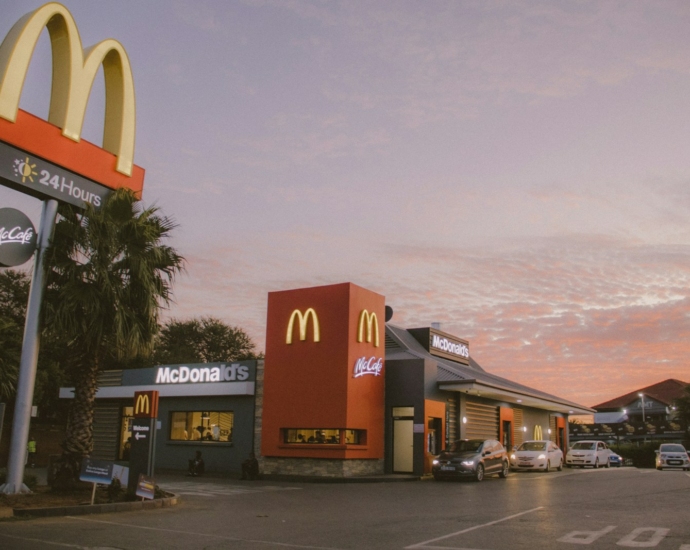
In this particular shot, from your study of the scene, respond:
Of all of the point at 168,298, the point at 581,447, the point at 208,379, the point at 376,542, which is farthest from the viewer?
the point at 581,447

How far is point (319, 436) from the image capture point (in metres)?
25.3

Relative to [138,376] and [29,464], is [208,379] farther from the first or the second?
[29,464]

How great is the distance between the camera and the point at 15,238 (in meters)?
15.0

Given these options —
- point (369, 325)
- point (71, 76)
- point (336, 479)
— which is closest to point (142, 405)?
point (71, 76)

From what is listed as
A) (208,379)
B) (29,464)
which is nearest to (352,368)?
(208,379)

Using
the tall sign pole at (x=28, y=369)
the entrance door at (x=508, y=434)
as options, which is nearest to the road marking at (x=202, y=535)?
the tall sign pole at (x=28, y=369)

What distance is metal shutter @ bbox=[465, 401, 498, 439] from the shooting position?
103ft

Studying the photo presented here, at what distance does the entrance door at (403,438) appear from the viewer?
27.0m

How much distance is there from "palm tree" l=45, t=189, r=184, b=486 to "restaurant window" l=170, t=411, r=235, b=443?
39.3 ft

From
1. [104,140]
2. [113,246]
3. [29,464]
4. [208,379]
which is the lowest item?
[29,464]

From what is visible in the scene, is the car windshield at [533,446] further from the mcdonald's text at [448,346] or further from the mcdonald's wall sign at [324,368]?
the mcdonald's wall sign at [324,368]

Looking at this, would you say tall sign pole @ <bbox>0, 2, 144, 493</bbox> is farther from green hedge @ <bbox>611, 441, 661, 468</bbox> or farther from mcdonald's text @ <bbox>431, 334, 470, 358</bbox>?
green hedge @ <bbox>611, 441, 661, 468</bbox>

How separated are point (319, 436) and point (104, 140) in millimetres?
13681

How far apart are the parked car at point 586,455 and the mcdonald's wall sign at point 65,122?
1163 inches
